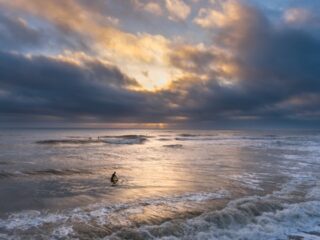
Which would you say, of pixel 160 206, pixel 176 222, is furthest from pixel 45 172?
pixel 176 222

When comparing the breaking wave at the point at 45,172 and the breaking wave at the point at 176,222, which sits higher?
the breaking wave at the point at 176,222

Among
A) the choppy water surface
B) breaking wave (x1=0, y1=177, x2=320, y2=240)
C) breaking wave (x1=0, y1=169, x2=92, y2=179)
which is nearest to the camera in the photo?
breaking wave (x1=0, y1=177, x2=320, y2=240)

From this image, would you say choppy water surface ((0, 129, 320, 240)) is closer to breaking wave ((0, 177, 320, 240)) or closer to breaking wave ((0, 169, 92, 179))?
breaking wave ((0, 177, 320, 240))

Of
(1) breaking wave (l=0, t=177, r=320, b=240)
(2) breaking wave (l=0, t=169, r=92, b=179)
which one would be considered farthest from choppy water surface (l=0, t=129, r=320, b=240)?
(2) breaking wave (l=0, t=169, r=92, b=179)

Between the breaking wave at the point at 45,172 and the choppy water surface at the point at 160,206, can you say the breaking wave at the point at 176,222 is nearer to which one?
the choppy water surface at the point at 160,206

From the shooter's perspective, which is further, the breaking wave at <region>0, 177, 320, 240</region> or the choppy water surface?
the choppy water surface

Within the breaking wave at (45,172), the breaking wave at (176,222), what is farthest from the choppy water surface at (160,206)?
the breaking wave at (45,172)

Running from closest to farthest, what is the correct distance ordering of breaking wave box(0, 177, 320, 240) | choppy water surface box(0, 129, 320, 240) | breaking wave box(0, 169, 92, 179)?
1. breaking wave box(0, 177, 320, 240)
2. choppy water surface box(0, 129, 320, 240)
3. breaking wave box(0, 169, 92, 179)

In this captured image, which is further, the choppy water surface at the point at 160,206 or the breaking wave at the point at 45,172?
the breaking wave at the point at 45,172

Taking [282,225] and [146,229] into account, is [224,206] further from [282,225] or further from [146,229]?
[146,229]

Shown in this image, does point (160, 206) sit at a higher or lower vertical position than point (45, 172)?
higher

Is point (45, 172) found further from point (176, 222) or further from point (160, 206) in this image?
point (176, 222)

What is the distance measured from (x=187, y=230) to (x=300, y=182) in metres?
9.99

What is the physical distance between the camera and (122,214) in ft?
31.5
